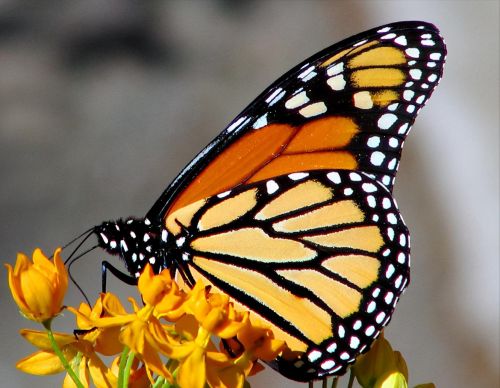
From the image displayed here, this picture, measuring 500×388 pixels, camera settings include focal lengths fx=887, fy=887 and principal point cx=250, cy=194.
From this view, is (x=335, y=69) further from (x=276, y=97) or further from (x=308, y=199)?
(x=308, y=199)

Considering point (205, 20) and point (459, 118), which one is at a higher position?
point (205, 20)

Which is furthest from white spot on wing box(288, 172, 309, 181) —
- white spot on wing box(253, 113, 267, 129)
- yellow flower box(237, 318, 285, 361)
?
yellow flower box(237, 318, 285, 361)

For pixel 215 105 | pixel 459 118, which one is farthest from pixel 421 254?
pixel 215 105

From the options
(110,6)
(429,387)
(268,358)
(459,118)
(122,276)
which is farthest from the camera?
(459,118)

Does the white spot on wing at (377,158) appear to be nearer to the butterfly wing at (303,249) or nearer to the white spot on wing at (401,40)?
the butterfly wing at (303,249)

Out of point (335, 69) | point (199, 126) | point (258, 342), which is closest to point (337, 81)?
point (335, 69)

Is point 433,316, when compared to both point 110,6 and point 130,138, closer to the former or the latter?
point 130,138
